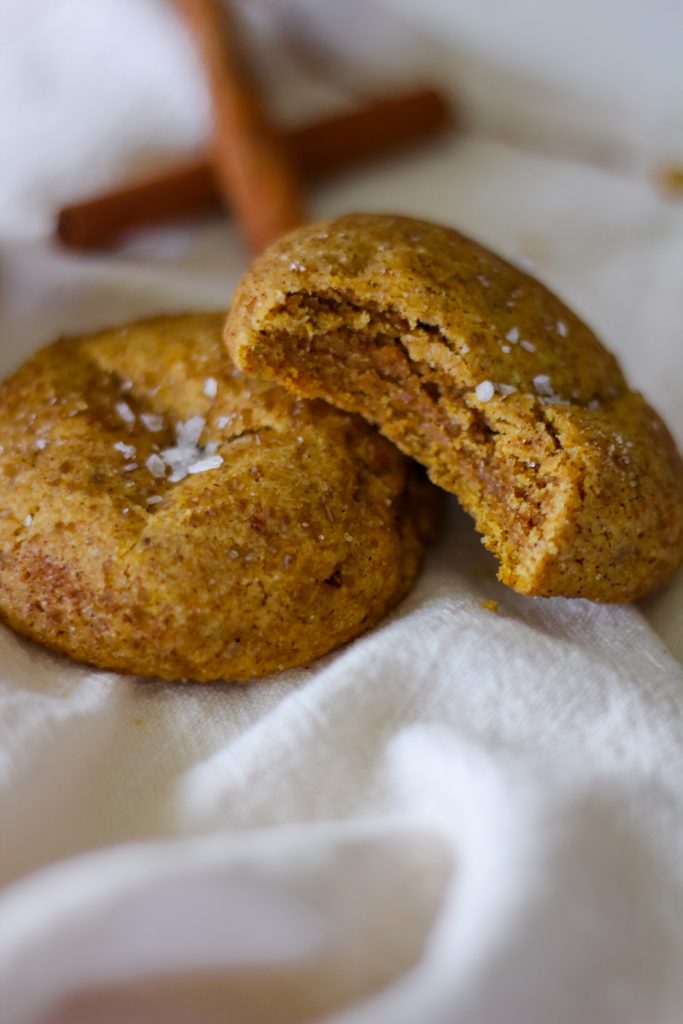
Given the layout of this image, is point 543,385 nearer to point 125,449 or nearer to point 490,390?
point 490,390

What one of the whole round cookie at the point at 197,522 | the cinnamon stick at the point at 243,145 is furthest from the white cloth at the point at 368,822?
the cinnamon stick at the point at 243,145

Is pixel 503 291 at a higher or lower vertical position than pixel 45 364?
higher

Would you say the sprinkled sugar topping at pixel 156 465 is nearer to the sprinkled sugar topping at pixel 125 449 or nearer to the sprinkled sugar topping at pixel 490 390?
the sprinkled sugar topping at pixel 125 449

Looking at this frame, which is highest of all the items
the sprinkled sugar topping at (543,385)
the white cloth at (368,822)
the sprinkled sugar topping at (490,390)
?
the sprinkled sugar topping at (543,385)

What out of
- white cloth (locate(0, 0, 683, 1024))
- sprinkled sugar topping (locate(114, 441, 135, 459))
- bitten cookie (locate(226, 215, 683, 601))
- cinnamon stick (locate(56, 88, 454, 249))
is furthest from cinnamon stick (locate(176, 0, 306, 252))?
sprinkled sugar topping (locate(114, 441, 135, 459))

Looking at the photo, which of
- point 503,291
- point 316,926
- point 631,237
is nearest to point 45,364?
point 503,291

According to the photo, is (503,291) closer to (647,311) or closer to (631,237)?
(647,311)
